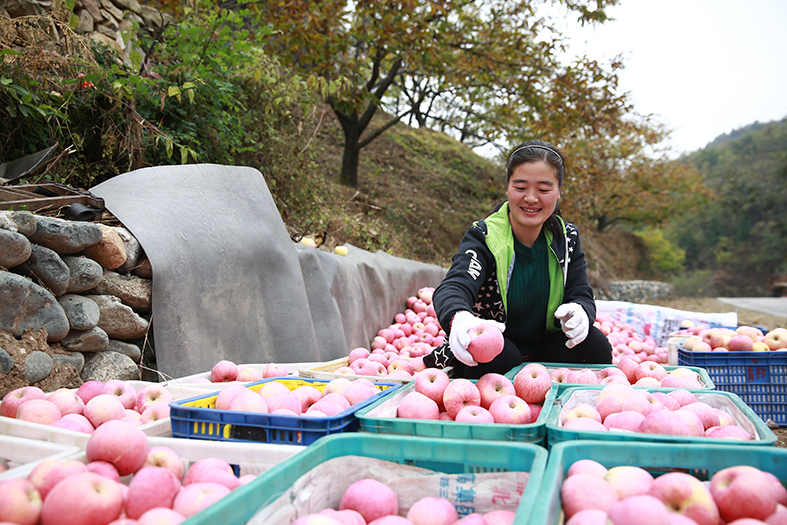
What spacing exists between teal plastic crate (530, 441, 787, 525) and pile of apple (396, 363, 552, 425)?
0.47 m

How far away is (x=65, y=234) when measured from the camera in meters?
2.70

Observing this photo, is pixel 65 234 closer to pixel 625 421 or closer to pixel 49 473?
pixel 49 473

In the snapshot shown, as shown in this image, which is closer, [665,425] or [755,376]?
[665,425]

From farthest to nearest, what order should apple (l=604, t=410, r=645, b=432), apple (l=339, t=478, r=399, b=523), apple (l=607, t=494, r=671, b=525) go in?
apple (l=604, t=410, r=645, b=432) < apple (l=339, t=478, r=399, b=523) < apple (l=607, t=494, r=671, b=525)

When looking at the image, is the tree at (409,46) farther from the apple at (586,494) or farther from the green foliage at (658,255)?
the green foliage at (658,255)

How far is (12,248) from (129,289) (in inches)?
30.1

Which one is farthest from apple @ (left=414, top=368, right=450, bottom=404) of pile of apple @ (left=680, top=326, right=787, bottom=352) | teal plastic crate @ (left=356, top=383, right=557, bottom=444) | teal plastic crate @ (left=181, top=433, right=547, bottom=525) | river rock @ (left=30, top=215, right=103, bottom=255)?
pile of apple @ (left=680, top=326, right=787, bottom=352)

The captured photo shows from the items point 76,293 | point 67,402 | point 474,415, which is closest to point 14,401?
point 67,402

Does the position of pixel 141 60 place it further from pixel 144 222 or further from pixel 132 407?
pixel 132 407

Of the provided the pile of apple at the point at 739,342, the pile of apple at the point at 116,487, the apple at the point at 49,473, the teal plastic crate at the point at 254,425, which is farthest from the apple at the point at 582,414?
the pile of apple at the point at 739,342

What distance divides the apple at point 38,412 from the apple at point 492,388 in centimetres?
160

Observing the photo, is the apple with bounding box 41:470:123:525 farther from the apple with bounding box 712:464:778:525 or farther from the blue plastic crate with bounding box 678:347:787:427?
the blue plastic crate with bounding box 678:347:787:427

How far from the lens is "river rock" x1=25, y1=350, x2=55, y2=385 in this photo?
239 centimetres

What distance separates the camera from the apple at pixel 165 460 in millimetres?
1370
